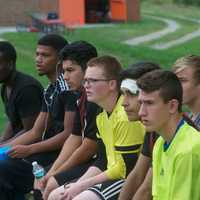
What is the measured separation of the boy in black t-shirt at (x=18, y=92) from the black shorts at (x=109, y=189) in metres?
1.83

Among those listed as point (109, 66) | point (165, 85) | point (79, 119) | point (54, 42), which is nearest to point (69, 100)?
point (79, 119)

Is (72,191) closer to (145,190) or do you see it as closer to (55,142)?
(145,190)

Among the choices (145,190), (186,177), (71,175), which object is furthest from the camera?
(71,175)

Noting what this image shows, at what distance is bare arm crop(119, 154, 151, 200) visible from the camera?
4.61m

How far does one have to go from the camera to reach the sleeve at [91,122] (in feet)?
18.5

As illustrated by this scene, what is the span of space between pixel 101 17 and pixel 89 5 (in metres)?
1.26

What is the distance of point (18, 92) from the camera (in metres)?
6.64

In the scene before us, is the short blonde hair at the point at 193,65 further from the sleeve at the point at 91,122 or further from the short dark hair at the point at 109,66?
the sleeve at the point at 91,122

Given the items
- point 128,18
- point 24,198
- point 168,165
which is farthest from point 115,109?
point 128,18

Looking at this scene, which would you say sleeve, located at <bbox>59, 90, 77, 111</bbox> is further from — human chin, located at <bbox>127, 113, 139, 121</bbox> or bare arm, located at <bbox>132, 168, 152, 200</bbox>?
bare arm, located at <bbox>132, 168, 152, 200</bbox>

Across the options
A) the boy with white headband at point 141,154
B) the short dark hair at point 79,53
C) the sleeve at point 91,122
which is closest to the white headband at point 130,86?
the boy with white headband at point 141,154

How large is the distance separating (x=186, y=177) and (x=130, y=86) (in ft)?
3.49

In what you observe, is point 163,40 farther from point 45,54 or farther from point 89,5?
point 45,54

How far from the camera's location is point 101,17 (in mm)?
42031
